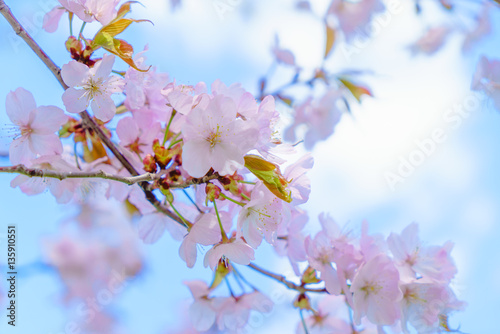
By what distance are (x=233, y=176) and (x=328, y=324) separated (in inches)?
31.5

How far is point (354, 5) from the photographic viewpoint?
86.1 inches

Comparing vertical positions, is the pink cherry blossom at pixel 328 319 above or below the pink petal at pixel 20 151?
below

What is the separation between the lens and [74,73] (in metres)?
0.84

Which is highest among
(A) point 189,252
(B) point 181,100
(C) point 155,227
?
(B) point 181,100

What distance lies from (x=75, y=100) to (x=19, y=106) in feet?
0.57

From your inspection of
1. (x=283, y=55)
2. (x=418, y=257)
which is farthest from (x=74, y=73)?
(x=283, y=55)

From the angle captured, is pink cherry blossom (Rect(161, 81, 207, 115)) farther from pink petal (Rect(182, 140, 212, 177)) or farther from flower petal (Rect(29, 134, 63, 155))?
flower petal (Rect(29, 134, 63, 155))

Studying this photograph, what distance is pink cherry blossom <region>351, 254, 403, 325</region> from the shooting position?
40.1 inches

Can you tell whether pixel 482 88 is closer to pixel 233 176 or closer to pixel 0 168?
pixel 233 176

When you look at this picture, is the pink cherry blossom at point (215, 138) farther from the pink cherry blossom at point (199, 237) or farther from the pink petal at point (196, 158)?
the pink cherry blossom at point (199, 237)

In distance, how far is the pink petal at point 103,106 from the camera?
0.89 metres

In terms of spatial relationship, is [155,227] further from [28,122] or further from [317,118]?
[317,118]

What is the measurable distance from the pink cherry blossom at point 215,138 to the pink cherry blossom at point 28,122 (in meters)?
0.35

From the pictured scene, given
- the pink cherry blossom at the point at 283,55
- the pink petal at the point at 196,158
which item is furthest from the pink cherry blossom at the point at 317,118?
the pink petal at the point at 196,158
